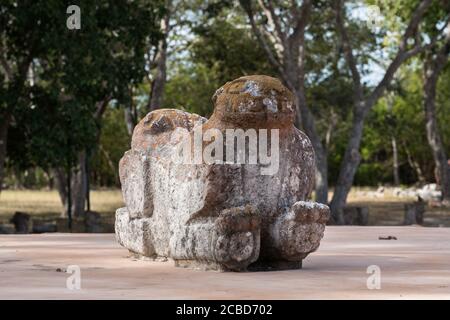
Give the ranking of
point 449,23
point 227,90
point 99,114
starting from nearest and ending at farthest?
point 227,90 < point 99,114 < point 449,23

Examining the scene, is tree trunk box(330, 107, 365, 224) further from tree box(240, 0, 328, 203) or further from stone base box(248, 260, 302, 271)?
stone base box(248, 260, 302, 271)

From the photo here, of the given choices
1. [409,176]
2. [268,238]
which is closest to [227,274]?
[268,238]

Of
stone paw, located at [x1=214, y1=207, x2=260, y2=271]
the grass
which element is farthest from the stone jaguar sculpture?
the grass

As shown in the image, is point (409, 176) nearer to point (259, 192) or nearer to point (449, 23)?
point (449, 23)

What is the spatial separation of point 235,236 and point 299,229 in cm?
66

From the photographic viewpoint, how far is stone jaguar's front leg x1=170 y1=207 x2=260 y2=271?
9969 millimetres

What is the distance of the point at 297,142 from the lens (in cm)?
1074

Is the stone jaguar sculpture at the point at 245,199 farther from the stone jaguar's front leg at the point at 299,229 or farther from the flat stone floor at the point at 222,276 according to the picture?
the flat stone floor at the point at 222,276

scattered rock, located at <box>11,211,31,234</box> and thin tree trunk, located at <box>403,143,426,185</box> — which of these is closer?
scattered rock, located at <box>11,211,31,234</box>

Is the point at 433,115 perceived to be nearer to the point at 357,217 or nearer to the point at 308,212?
the point at 357,217

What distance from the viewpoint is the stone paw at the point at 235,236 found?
996 cm

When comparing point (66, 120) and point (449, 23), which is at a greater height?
point (449, 23)

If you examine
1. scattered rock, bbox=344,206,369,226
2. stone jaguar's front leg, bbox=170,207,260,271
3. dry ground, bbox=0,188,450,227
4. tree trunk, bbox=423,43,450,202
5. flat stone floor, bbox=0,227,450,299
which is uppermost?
tree trunk, bbox=423,43,450,202
